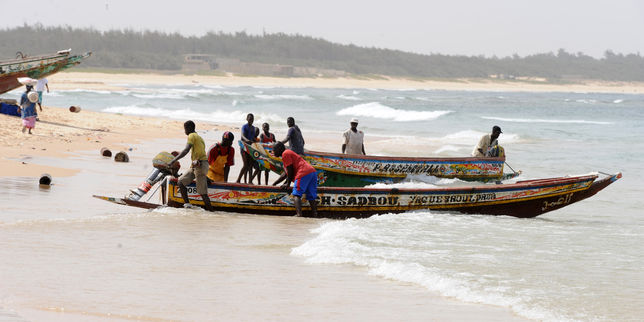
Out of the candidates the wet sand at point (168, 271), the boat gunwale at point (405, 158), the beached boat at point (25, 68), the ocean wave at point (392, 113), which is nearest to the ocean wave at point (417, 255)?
the wet sand at point (168, 271)

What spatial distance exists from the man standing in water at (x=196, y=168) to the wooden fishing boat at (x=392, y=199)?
88 mm

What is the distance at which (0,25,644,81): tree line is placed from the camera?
125 metres

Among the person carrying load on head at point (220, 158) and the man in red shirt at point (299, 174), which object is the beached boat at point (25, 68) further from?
the man in red shirt at point (299, 174)

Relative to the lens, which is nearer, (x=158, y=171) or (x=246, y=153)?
(x=158, y=171)

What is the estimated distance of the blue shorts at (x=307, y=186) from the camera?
1018 cm

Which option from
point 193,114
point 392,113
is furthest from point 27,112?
point 392,113

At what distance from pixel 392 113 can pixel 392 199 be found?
35.2 m

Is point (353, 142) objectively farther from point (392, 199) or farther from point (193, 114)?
point (193, 114)

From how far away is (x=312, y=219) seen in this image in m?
10.4

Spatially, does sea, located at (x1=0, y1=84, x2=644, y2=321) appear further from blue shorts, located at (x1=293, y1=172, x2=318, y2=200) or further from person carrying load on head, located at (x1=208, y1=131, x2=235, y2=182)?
person carrying load on head, located at (x1=208, y1=131, x2=235, y2=182)

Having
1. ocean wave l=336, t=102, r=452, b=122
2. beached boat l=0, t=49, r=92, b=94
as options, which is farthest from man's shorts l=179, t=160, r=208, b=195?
ocean wave l=336, t=102, r=452, b=122

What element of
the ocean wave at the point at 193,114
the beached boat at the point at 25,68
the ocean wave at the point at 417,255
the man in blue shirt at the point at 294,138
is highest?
the beached boat at the point at 25,68

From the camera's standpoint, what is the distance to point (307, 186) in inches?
403

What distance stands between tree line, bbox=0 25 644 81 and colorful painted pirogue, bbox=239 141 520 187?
103775 mm
